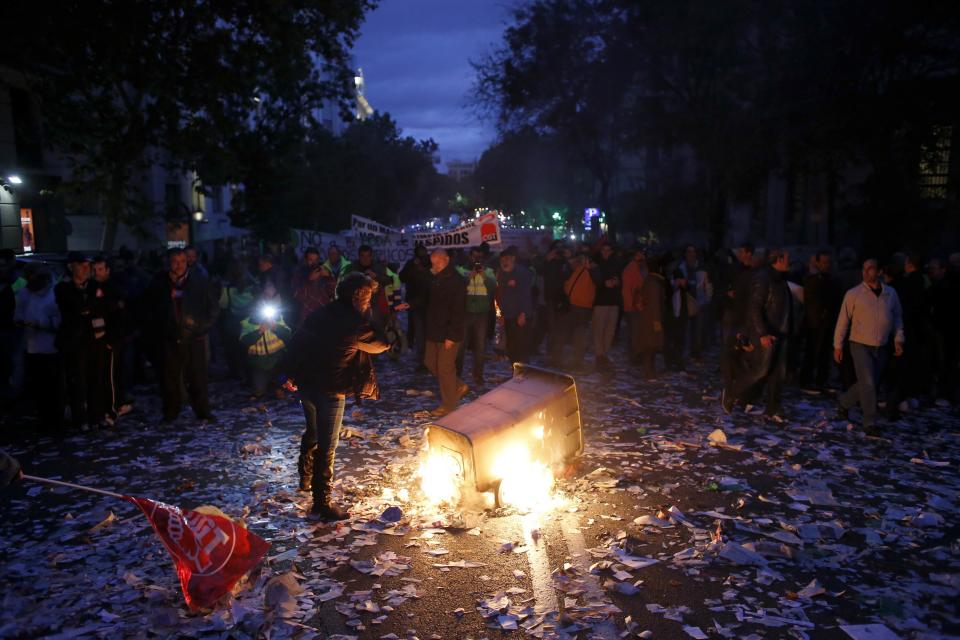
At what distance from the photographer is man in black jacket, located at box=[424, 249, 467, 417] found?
29.0ft

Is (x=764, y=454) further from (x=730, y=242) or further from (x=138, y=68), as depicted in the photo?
(x=730, y=242)

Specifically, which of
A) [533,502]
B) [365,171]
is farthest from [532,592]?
[365,171]

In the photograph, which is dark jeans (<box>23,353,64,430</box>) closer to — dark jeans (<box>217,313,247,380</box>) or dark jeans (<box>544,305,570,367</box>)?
dark jeans (<box>217,313,247,380</box>)

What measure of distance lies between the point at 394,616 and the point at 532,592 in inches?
34.6

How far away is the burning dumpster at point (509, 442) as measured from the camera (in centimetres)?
572

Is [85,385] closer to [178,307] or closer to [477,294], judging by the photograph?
[178,307]

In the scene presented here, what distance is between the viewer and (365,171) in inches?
1838

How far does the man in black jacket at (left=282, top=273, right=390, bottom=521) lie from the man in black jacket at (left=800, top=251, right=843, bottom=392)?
23.1 ft

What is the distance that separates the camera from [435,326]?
29.2 feet

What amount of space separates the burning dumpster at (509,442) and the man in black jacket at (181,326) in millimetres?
3682

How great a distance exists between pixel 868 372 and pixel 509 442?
15.0ft

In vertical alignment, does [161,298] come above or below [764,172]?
below

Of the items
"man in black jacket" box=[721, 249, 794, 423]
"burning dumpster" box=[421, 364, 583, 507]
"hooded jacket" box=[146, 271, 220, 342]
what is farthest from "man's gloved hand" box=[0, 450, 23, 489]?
"man in black jacket" box=[721, 249, 794, 423]

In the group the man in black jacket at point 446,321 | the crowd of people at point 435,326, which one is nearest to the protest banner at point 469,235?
the crowd of people at point 435,326
